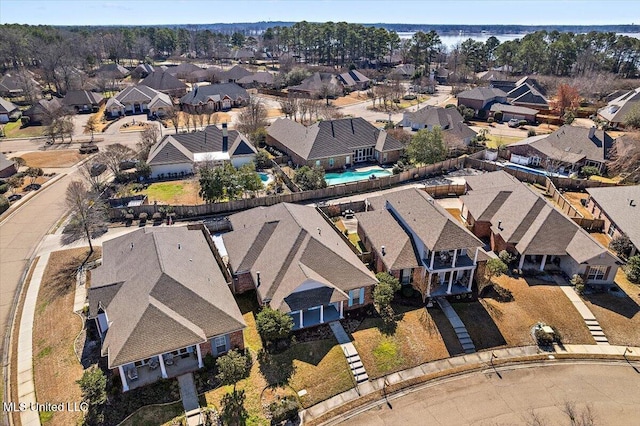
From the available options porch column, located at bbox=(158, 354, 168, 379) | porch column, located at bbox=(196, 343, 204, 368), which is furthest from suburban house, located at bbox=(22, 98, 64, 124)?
porch column, located at bbox=(196, 343, 204, 368)

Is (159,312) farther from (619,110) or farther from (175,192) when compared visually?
(619,110)

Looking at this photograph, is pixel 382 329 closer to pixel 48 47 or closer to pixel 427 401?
pixel 427 401

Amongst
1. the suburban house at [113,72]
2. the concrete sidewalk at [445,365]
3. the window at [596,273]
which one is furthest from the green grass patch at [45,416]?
the suburban house at [113,72]

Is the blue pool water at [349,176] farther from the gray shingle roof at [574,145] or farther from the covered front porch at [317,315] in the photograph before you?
the covered front porch at [317,315]

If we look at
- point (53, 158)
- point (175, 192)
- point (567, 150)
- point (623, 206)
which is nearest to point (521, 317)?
point (623, 206)

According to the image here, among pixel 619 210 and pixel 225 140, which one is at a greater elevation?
pixel 225 140

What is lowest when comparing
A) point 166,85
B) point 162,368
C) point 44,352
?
point 44,352

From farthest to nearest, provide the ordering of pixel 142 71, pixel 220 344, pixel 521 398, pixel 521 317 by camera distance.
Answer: pixel 142 71 < pixel 521 317 < pixel 220 344 < pixel 521 398
